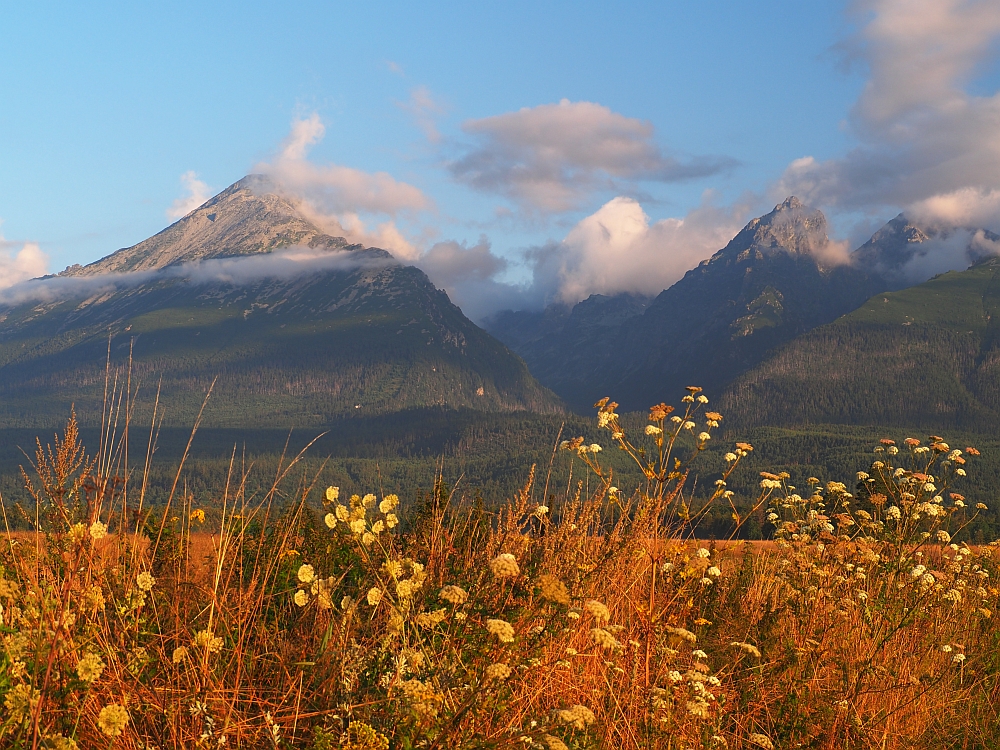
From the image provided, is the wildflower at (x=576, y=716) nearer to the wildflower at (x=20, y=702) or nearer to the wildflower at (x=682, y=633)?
the wildflower at (x=682, y=633)

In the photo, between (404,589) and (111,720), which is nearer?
(111,720)

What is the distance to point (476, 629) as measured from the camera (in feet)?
12.5

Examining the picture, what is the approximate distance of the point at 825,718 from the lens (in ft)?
17.0

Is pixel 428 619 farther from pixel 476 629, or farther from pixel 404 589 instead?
pixel 476 629

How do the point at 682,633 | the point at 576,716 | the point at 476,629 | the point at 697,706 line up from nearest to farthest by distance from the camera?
the point at 576,716, the point at 476,629, the point at 697,706, the point at 682,633

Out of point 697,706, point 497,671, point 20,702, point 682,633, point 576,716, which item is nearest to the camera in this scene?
point 497,671

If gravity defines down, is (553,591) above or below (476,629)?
above

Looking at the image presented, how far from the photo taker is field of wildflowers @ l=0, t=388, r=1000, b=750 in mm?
3670

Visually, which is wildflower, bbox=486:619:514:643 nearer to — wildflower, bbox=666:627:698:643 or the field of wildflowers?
the field of wildflowers

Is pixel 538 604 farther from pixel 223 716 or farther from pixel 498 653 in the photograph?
pixel 223 716

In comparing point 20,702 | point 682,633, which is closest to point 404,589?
point 20,702

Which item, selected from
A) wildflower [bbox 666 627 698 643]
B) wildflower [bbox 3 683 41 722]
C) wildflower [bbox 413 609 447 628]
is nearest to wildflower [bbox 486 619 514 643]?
wildflower [bbox 413 609 447 628]

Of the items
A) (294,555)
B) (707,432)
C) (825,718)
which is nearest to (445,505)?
(294,555)

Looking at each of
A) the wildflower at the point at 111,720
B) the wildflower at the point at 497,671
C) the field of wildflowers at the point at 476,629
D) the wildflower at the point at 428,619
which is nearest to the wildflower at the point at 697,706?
the field of wildflowers at the point at 476,629
